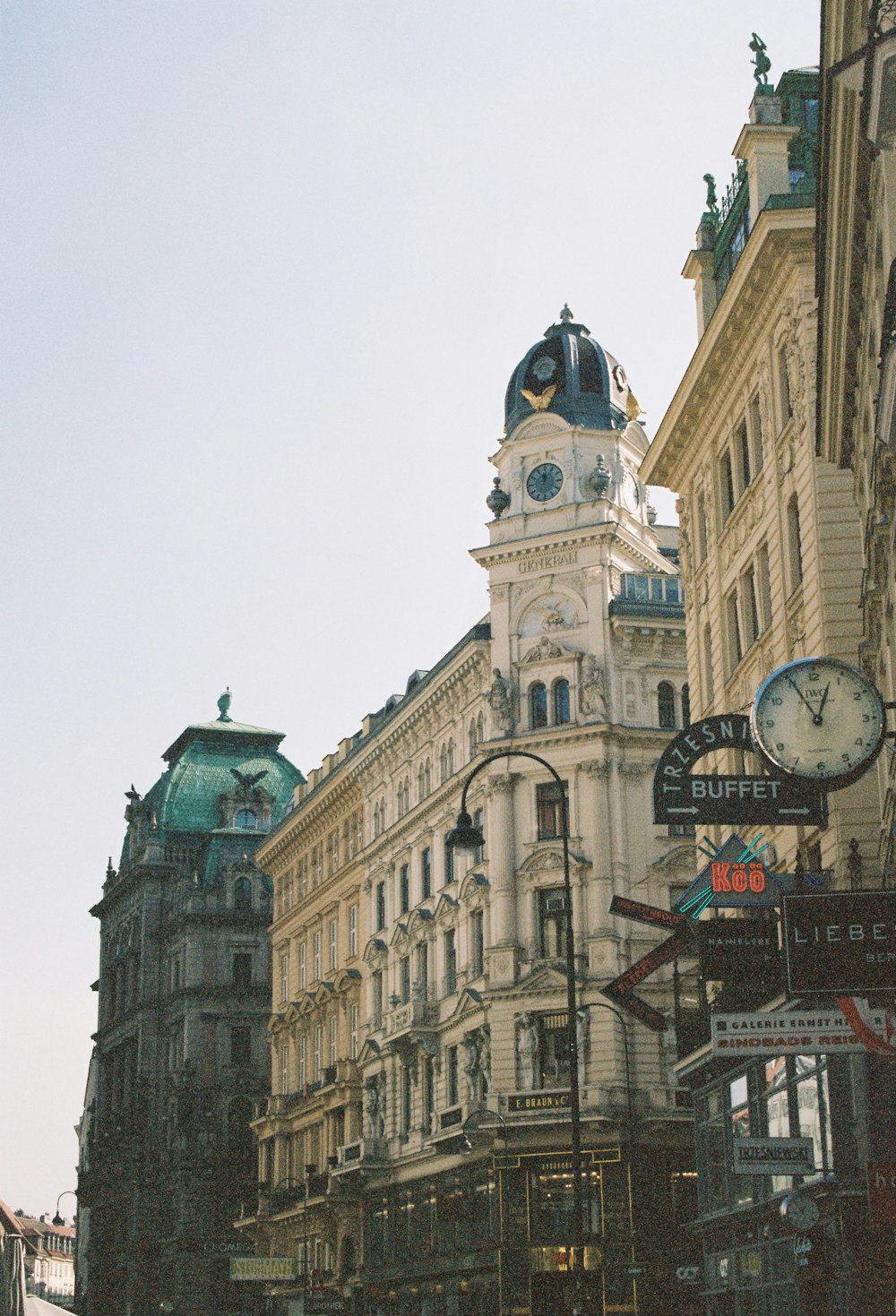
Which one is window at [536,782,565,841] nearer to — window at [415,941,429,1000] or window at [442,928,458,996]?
window at [442,928,458,996]

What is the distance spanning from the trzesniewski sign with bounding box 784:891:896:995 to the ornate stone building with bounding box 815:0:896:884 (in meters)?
5.65

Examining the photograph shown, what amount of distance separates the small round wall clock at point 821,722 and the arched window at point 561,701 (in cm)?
3937

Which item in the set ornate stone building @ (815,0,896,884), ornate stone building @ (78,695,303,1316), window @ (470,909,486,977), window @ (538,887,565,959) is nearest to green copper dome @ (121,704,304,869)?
ornate stone building @ (78,695,303,1316)

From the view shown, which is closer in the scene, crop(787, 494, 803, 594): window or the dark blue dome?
crop(787, 494, 803, 594): window

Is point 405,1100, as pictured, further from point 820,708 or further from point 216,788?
point 216,788

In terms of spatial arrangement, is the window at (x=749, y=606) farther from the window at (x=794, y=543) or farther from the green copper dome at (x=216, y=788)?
the green copper dome at (x=216, y=788)

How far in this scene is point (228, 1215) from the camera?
101188mm

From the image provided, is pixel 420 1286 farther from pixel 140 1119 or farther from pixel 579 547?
pixel 140 1119

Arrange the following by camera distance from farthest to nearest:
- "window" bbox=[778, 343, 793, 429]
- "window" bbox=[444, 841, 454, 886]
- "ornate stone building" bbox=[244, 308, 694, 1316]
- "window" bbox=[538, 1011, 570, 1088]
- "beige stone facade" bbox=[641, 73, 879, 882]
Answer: "window" bbox=[444, 841, 454, 886], "window" bbox=[538, 1011, 570, 1088], "ornate stone building" bbox=[244, 308, 694, 1316], "window" bbox=[778, 343, 793, 429], "beige stone facade" bbox=[641, 73, 879, 882]

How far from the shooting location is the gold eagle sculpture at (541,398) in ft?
215

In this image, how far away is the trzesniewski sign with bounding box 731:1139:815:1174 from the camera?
1011 inches

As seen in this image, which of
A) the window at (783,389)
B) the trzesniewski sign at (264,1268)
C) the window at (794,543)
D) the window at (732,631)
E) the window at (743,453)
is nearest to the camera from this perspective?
the window at (794,543)

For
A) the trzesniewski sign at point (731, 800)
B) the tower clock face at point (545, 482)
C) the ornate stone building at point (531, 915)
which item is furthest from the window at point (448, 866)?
the trzesniewski sign at point (731, 800)

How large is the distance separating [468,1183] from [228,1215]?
4444 cm
